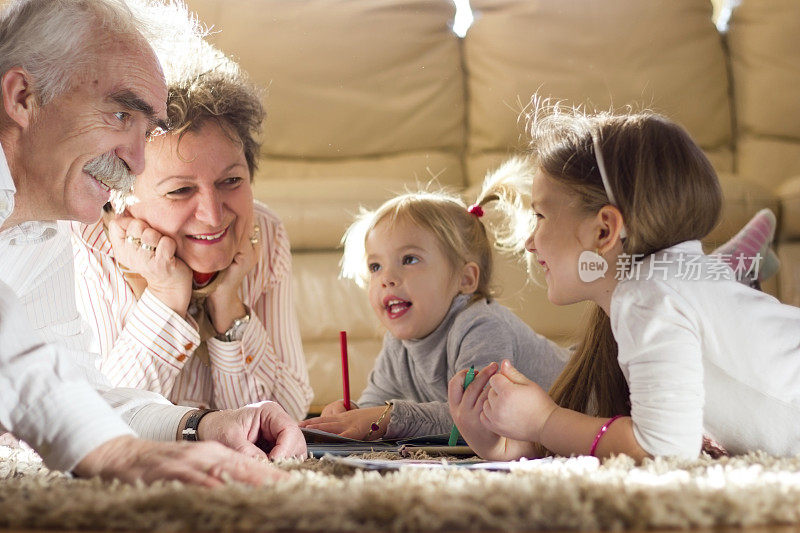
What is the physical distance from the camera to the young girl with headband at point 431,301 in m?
1.81

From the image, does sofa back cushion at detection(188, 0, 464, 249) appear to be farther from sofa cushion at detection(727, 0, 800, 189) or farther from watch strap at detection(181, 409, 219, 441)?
watch strap at detection(181, 409, 219, 441)

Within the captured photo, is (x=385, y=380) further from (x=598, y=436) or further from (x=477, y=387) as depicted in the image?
(x=598, y=436)

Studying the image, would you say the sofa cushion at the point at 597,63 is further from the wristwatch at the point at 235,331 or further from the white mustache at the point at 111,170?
the white mustache at the point at 111,170

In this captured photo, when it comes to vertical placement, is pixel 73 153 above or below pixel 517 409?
above

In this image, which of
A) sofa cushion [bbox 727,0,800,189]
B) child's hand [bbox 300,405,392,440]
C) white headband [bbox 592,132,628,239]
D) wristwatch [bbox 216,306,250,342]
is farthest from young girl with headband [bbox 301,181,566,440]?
sofa cushion [bbox 727,0,800,189]

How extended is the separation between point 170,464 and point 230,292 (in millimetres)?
979

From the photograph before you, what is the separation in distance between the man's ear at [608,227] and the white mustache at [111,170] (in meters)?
0.71

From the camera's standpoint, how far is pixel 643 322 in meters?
1.03

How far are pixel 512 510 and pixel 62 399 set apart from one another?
428mm

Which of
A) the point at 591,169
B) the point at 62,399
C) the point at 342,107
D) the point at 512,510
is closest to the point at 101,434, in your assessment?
the point at 62,399

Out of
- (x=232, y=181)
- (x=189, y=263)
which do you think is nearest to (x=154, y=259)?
(x=189, y=263)

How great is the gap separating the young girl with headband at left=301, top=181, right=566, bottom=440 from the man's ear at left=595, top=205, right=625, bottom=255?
1.89 ft

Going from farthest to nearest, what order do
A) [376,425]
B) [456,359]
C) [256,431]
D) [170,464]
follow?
[456,359]
[376,425]
[256,431]
[170,464]

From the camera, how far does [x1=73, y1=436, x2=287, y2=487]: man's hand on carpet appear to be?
0.75 metres
